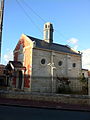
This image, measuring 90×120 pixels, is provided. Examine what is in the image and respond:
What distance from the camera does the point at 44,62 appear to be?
3014 centimetres

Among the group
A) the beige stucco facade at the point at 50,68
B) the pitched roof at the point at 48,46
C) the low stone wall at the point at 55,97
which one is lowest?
the low stone wall at the point at 55,97

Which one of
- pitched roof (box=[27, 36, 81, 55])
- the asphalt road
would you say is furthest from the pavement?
pitched roof (box=[27, 36, 81, 55])

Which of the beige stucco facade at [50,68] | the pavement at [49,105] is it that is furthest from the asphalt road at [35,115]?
the beige stucco facade at [50,68]

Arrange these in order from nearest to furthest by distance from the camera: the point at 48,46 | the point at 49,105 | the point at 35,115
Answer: the point at 35,115 < the point at 49,105 < the point at 48,46

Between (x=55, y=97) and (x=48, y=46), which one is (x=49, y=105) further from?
(x=48, y=46)

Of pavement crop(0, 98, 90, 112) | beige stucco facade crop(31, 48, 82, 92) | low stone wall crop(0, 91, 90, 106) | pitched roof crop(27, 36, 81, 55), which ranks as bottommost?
pavement crop(0, 98, 90, 112)

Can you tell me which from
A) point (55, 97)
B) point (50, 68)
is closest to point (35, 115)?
point (55, 97)

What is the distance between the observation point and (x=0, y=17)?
702 inches

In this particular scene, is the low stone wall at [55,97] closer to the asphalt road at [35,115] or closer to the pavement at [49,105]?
the pavement at [49,105]

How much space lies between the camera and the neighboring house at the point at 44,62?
27484mm

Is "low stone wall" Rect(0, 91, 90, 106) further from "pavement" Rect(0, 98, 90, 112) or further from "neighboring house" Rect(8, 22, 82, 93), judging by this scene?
"neighboring house" Rect(8, 22, 82, 93)

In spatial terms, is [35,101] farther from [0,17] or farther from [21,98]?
[0,17]

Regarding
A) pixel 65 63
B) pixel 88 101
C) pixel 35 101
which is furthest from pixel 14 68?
pixel 88 101

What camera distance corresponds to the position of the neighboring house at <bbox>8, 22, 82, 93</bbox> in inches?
1082
